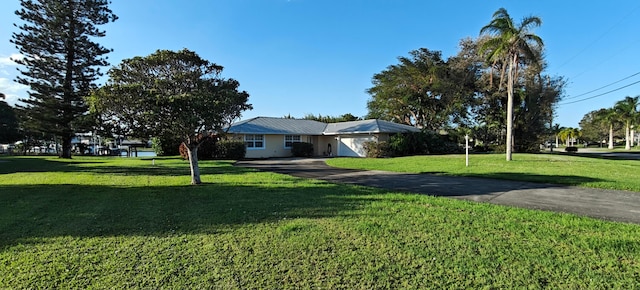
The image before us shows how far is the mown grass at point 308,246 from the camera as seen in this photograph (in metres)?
3.25

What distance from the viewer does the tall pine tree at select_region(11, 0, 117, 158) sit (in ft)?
84.5

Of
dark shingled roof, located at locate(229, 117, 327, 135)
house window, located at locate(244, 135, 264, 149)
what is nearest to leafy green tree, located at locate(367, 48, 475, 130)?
dark shingled roof, located at locate(229, 117, 327, 135)

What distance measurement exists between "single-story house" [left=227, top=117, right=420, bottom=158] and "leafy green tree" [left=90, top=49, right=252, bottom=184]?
50.1ft

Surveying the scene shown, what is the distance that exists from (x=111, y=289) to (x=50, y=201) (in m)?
5.70

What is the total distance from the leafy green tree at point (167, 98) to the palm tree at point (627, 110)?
212 feet

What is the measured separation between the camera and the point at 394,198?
291 inches

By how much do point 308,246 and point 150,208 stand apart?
393 cm

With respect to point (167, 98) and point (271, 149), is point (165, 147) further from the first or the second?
point (167, 98)

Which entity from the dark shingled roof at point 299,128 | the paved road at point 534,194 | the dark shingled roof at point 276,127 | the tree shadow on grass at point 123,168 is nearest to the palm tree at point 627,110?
the dark shingled roof at point 299,128

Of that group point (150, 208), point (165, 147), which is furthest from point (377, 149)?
point (150, 208)

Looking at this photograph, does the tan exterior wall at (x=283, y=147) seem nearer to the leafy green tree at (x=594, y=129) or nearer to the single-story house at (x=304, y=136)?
the single-story house at (x=304, y=136)

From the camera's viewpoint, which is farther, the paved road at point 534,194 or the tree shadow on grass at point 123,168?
the tree shadow on grass at point 123,168

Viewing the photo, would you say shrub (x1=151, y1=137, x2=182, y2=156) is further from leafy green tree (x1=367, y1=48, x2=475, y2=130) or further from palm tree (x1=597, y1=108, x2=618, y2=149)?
palm tree (x1=597, y1=108, x2=618, y2=149)

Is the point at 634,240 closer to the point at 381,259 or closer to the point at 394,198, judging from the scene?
the point at 381,259
